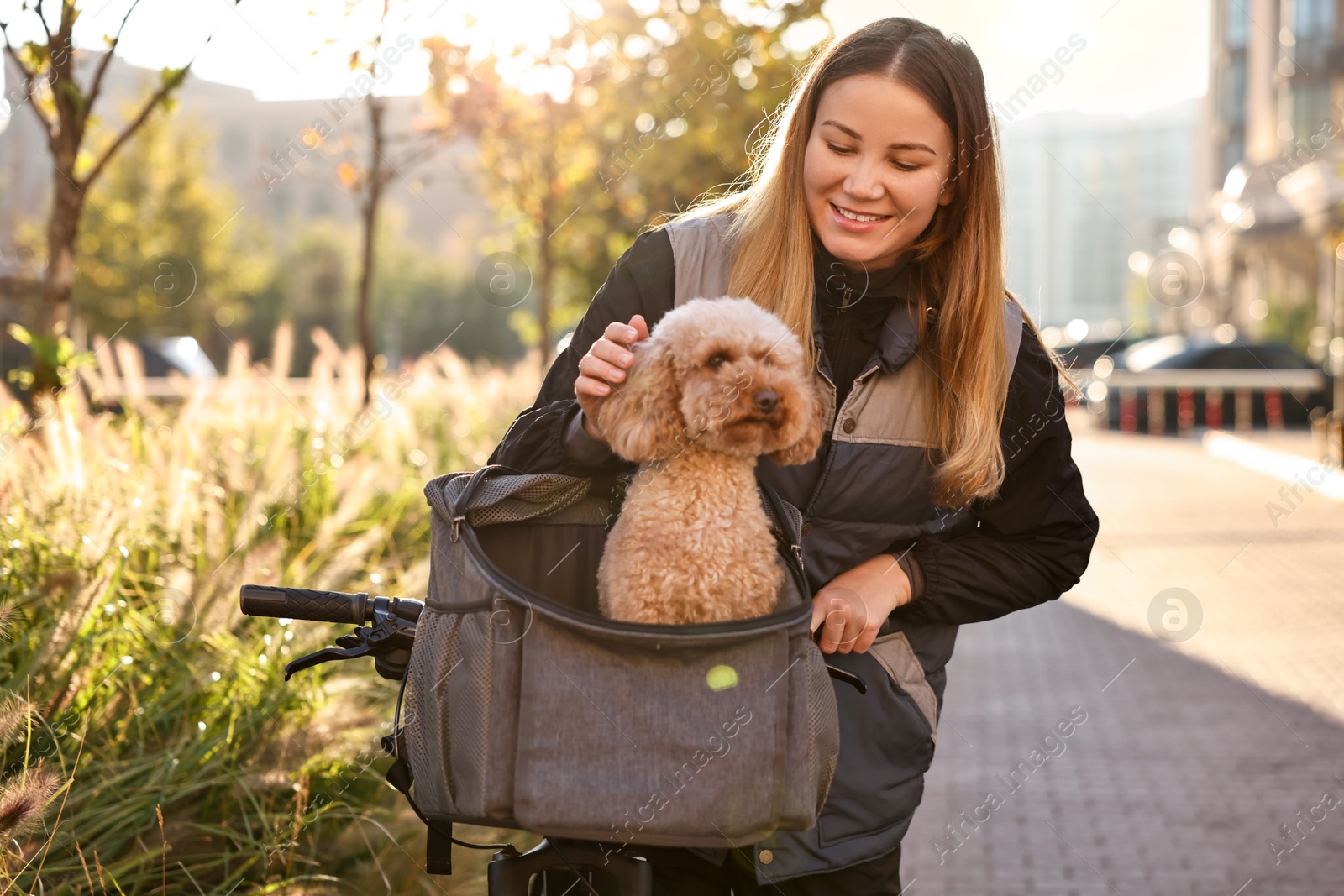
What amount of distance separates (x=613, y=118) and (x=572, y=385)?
8.81 metres

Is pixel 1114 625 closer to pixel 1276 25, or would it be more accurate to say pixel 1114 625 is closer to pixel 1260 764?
pixel 1260 764

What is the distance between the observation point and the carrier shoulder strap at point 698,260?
237 centimetres

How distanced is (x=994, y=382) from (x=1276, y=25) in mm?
49041

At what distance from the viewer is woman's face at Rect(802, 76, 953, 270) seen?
7.35 ft

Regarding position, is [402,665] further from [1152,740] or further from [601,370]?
[1152,740]

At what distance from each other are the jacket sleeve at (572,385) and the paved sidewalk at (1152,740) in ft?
10.8

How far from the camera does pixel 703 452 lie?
7.06ft

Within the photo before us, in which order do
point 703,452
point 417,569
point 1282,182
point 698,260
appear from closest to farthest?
point 703,452 → point 698,260 → point 417,569 → point 1282,182

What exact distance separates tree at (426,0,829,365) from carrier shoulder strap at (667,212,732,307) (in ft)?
15.0

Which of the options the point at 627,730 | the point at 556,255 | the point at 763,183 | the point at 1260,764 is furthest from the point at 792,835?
the point at 556,255

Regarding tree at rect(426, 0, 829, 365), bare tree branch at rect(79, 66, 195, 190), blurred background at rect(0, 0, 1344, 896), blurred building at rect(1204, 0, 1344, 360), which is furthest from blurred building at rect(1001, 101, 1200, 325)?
bare tree branch at rect(79, 66, 195, 190)

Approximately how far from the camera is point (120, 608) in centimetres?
364

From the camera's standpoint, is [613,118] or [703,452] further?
[613,118]

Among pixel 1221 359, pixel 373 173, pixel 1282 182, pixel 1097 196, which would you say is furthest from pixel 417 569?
pixel 1097 196
